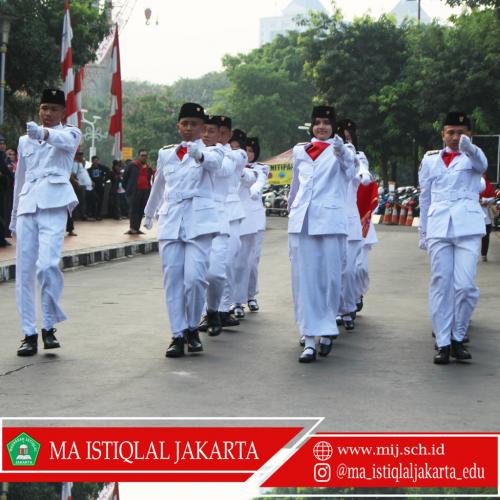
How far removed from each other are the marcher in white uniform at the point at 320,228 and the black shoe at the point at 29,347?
2037 mm

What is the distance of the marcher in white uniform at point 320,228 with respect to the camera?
8.52 meters

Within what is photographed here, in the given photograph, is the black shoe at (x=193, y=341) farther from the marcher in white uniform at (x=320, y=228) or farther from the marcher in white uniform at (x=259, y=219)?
the marcher in white uniform at (x=259, y=219)

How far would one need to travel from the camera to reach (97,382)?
7.41 metres

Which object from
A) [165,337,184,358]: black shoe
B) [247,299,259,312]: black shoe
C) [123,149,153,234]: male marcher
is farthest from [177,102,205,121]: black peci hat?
[123,149,153,234]: male marcher

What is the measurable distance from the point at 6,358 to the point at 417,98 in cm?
3765

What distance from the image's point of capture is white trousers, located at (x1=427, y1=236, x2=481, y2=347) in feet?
27.4

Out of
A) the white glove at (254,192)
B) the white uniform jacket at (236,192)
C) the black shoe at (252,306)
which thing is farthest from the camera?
the black shoe at (252,306)

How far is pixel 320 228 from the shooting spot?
8.52m

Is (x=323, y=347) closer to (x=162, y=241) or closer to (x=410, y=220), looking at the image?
(x=162, y=241)

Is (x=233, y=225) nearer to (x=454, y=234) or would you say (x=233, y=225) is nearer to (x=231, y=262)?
(x=231, y=262)

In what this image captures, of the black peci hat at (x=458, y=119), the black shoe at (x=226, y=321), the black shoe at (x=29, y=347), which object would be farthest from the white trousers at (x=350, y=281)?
the black shoe at (x=29, y=347)

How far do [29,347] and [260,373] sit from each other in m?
1.88

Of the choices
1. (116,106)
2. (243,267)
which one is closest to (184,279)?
(243,267)

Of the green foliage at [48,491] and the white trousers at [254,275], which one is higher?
the white trousers at [254,275]
